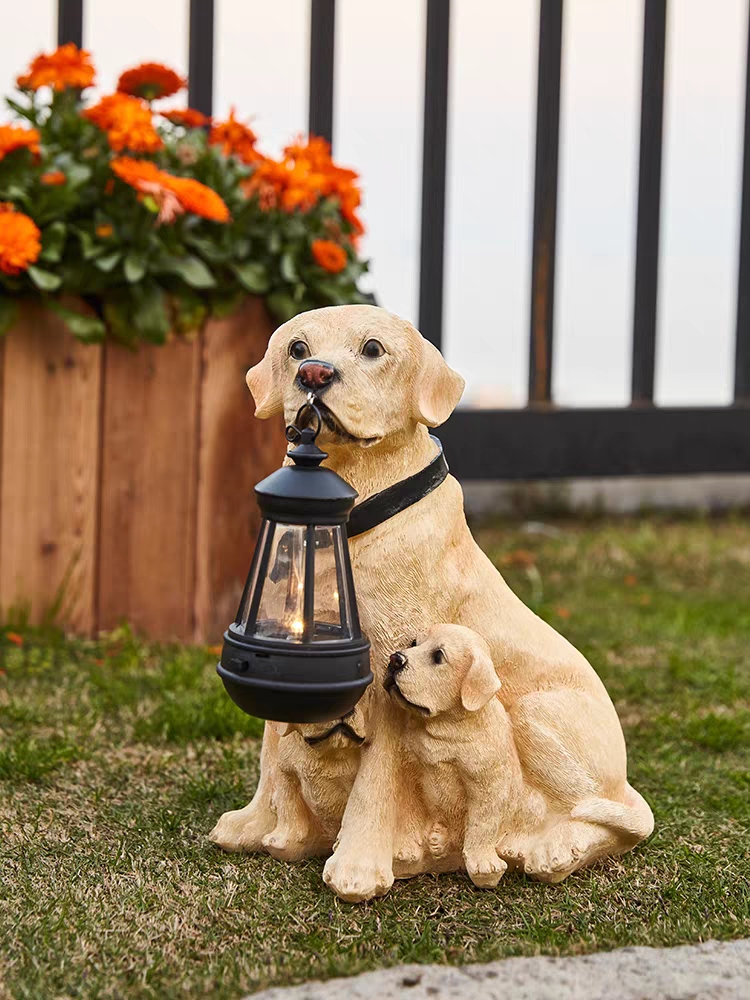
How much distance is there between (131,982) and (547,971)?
2.25ft

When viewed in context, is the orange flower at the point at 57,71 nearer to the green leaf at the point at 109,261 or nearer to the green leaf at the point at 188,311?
the green leaf at the point at 109,261

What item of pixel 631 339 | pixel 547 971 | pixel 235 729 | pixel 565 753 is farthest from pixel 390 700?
pixel 631 339

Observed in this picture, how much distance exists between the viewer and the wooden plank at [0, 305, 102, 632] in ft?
14.4

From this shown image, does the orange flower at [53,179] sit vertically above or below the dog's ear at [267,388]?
above

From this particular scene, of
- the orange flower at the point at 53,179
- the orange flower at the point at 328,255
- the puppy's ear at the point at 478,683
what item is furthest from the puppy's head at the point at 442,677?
the orange flower at the point at 53,179

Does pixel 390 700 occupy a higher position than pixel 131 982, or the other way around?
pixel 390 700

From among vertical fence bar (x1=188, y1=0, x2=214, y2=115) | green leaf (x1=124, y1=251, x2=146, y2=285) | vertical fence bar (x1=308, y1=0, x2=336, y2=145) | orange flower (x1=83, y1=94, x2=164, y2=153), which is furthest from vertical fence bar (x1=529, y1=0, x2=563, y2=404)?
green leaf (x1=124, y1=251, x2=146, y2=285)

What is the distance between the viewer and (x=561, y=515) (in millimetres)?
8055

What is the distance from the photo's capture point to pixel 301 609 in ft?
7.75

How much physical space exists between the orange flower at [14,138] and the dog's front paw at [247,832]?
2.44 metres

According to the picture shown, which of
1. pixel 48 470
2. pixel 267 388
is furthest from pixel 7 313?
pixel 267 388

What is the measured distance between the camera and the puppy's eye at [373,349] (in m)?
2.49

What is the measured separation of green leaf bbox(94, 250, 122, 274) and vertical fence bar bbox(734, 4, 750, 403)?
4710mm

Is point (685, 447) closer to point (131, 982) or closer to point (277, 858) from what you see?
point (277, 858)
